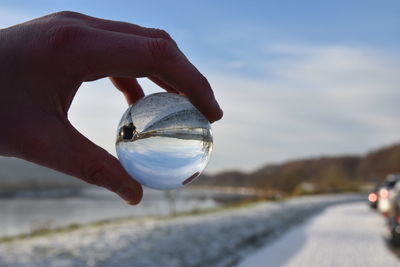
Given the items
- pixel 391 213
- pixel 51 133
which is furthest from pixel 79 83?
pixel 391 213

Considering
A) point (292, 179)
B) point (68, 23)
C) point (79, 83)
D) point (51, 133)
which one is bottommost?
point (292, 179)

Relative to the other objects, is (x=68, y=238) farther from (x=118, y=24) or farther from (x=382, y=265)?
(x=118, y=24)

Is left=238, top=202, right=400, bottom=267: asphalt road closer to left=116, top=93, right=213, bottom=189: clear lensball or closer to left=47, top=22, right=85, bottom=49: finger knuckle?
left=116, top=93, right=213, bottom=189: clear lensball

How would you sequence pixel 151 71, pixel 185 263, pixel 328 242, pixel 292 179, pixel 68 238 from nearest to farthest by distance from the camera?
pixel 151 71 < pixel 185 263 < pixel 68 238 < pixel 328 242 < pixel 292 179

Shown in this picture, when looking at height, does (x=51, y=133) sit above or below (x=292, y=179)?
above

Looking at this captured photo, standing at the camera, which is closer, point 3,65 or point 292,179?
point 3,65

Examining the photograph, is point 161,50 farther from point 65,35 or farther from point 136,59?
point 65,35

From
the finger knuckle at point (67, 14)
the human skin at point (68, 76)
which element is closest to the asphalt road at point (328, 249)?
the human skin at point (68, 76)
